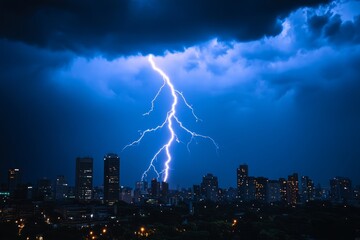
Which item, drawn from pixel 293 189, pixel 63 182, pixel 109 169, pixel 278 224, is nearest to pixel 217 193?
pixel 293 189

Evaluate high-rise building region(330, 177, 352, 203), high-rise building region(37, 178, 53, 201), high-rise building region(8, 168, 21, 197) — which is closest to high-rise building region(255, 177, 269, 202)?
high-rise building region(330, 177, 352, 203)

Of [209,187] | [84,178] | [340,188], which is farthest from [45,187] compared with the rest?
[340,188]

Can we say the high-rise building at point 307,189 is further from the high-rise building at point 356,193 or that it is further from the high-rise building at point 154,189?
the high-rise building at point 154,189

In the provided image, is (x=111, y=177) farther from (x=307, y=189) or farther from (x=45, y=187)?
(x=307, y=189)

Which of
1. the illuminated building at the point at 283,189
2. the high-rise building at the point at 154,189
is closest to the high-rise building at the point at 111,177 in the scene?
the high-rise building at the point at 154,189

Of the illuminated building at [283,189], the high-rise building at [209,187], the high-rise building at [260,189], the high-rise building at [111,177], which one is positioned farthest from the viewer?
the high-rise building at [209,187]
